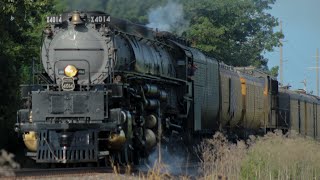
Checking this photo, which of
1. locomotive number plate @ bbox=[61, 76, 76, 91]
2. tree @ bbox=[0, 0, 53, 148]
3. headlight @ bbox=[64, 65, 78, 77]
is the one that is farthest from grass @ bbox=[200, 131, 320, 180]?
tree @ bbox=[0, 0, 53, 148]

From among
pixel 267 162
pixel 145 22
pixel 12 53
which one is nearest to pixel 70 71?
pixel 267 162

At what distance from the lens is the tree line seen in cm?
1939

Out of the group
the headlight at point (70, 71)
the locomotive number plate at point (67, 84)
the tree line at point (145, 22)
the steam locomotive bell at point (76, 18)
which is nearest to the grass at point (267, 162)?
the locomotive number plate at point (67, 84)

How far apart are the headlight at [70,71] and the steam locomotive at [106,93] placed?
0.04 feet

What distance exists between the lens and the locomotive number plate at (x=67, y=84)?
14336 millimetres

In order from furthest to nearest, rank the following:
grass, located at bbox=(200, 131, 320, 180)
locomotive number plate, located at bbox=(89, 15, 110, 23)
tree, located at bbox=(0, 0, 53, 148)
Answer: tree, located at bbox=(0, 0, 53, 148) → locomotive number plate, located at bbox=(89, 15, 110, 23) → grass, located at bbox=(200, 131, 320, 180)

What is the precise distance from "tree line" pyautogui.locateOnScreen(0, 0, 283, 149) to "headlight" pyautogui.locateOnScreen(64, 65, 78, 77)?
3.04m

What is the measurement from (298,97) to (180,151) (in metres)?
14.9

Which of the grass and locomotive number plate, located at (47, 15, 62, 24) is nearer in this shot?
the grass

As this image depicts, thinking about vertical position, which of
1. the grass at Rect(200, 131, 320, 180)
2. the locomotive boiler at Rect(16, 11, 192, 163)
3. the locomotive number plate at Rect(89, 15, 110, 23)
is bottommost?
the grass at Rect(200, 131, 320, 180)

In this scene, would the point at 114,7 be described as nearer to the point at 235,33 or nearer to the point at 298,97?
the point at 298,97

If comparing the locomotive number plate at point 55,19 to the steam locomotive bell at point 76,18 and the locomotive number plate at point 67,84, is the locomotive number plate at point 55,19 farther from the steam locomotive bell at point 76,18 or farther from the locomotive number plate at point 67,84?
the locomotive number plate at point 67,84

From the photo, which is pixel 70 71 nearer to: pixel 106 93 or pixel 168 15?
pixel 106 93

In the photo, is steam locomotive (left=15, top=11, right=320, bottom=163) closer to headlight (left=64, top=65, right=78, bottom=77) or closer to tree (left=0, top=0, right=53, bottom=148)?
headlight (left=64, top=65, right=78, bottom=77)
